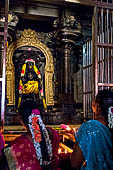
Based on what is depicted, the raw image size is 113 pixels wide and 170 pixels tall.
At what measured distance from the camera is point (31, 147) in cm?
208

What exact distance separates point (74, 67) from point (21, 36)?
8.54 feet

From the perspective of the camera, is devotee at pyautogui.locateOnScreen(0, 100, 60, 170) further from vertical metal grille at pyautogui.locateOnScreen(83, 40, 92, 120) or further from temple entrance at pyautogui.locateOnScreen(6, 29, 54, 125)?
temple entrance at pyautogui.locateOnScreen(6, 29, 54, 125)

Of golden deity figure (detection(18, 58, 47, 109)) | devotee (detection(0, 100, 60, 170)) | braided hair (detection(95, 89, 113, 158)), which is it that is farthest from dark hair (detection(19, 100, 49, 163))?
golden deity figure (detection(18, 58, 47, 109))

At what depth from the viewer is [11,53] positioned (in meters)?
8.89

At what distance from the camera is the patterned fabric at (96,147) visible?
1.96m

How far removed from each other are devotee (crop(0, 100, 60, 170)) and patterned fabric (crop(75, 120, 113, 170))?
0.38m

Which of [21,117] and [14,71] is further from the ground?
[14,71]

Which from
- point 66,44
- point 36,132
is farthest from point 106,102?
point 66,44

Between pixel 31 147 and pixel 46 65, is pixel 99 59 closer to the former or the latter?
pixel 31 147

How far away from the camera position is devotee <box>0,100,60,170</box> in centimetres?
208

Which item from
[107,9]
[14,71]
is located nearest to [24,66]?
[14,71]

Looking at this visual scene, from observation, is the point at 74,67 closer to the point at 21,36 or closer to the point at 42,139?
the point at 21,36

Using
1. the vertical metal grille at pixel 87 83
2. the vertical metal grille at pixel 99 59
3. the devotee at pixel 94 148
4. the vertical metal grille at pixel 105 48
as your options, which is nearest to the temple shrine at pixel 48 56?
the vertical metal grille at pixel 87 83

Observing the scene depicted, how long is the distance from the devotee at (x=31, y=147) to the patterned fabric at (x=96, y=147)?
14.9 inches
